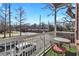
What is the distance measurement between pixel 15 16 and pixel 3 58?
0.43 meters

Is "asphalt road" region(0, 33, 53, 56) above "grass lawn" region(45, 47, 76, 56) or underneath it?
above

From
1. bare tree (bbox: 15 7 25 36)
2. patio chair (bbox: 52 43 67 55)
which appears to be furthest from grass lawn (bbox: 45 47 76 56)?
bare tree (bbox: 15 7 25 36)

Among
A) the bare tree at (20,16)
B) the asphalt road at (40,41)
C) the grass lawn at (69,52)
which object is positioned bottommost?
the grass lawn at (69,52)

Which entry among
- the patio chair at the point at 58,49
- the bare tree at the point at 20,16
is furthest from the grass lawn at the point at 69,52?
the bare tree at the point at 20,16

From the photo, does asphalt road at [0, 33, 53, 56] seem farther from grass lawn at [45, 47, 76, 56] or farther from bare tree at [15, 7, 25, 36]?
bare tree at [15, 7, 25, 36]

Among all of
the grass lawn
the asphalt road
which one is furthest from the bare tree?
the grass lawn

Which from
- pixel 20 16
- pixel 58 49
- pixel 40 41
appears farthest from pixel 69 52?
pixel 20 16

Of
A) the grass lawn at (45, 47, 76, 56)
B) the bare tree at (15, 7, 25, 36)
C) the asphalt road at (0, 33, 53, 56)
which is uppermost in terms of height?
the bare tree at (15, 7, 25, 36)

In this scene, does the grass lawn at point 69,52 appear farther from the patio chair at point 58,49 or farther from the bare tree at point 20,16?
the bare tree at point 20,16

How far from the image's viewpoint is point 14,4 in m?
2.17

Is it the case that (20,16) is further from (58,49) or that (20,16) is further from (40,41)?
(58,49)

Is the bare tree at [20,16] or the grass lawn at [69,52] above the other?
the bare tree at [20,16]

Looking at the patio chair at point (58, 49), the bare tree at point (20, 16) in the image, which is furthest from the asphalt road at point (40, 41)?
the bare tree at point (20, 16)

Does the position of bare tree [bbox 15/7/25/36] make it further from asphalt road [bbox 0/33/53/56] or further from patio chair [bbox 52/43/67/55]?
patio chair [bbox 52/43/67/55]
